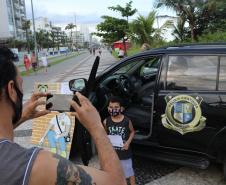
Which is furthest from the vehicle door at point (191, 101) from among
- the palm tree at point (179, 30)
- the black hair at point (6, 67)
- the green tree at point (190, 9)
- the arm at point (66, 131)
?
the green tree at point (190, 9)

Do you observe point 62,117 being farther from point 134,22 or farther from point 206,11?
point 206,11

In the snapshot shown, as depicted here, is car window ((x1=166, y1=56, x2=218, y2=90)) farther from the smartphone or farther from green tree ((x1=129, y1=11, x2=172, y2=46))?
green tree ((x1=129, y1=11, x2=172, y2=46))

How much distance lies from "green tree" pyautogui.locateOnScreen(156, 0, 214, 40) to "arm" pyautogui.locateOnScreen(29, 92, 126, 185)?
17.8 meters

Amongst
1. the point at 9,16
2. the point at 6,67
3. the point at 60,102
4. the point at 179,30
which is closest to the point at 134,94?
the point at 60,102

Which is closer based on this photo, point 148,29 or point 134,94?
point 134,94

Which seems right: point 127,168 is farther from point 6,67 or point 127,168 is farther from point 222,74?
point 6,67

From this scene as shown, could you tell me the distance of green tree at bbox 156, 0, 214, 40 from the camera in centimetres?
1702

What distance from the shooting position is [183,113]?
244cm

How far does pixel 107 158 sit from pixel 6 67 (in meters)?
0.62

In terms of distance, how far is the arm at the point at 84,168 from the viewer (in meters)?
0.83

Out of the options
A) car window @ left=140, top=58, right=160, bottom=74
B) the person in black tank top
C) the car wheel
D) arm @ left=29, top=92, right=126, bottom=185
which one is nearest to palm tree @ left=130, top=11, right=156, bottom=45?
car window @ left=140, top=58, right=160, bottom=74

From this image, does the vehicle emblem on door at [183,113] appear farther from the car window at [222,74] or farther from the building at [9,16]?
the building at [9,16]

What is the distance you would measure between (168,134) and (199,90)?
62 cm

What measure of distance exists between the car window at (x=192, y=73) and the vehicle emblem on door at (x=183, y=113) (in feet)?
0.49
